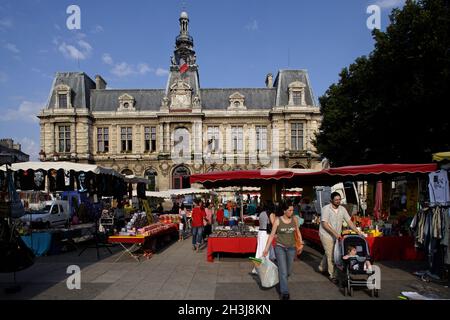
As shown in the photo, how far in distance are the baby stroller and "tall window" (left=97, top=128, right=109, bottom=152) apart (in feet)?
136

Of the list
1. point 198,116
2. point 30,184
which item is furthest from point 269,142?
point 30,184

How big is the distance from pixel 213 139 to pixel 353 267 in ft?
125

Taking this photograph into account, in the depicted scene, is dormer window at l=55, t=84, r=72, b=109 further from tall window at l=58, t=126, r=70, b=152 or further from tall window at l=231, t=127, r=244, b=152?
tall window at l=231, t=127, r=244, b=152

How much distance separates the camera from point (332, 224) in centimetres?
788

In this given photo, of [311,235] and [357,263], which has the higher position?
[357,263]

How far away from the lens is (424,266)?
31.8ft

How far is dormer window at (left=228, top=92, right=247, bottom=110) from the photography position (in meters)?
45.3

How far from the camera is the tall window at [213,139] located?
4447cm

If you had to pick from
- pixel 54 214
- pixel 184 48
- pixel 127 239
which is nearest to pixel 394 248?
pixel 127 239

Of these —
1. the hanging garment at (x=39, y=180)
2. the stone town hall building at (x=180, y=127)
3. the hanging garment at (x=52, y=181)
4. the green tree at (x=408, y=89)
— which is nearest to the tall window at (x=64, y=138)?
the stone town hall building at (x=180, y=127)

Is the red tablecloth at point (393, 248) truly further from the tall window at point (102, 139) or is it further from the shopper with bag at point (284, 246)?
the tall window at point (102, 139)

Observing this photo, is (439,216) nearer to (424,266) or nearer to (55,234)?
(424,266)

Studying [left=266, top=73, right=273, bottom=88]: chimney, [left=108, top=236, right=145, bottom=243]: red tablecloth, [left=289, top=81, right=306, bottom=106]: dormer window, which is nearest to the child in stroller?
[left=108, top=236, right=145, bottom=243]: red tablecloth

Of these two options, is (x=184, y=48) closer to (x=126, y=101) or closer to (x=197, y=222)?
(x=126, y=101)
